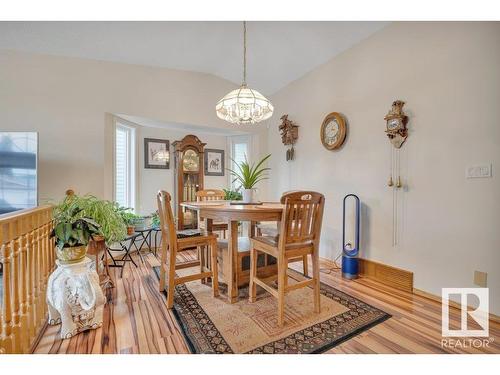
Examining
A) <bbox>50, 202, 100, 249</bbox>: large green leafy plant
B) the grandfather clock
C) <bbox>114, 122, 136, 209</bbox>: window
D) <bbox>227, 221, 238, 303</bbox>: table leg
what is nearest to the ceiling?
<bbox>114, 122, 136, 209</bbox>: window

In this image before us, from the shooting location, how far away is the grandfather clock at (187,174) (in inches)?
156

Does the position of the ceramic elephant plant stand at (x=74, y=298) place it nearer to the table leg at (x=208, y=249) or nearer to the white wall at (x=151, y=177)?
the table leg at (x=208, y=249)

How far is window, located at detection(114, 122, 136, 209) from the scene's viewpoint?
12.2 feet

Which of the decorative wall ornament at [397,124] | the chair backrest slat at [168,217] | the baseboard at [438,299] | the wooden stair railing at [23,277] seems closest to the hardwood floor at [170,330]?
the baseboard at [438,299]

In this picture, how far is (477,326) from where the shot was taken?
5.98 ft

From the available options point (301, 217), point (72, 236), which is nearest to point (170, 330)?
point (72, 236)

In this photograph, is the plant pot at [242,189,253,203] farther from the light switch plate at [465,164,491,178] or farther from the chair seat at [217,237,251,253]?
the light switch plate at [465,164,491,178]

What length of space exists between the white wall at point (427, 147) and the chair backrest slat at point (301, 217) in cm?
113

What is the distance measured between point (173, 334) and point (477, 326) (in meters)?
2.25

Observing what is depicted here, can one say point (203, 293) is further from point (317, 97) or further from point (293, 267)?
point (317, 97)

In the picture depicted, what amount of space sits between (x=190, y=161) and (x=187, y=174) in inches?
8.9
